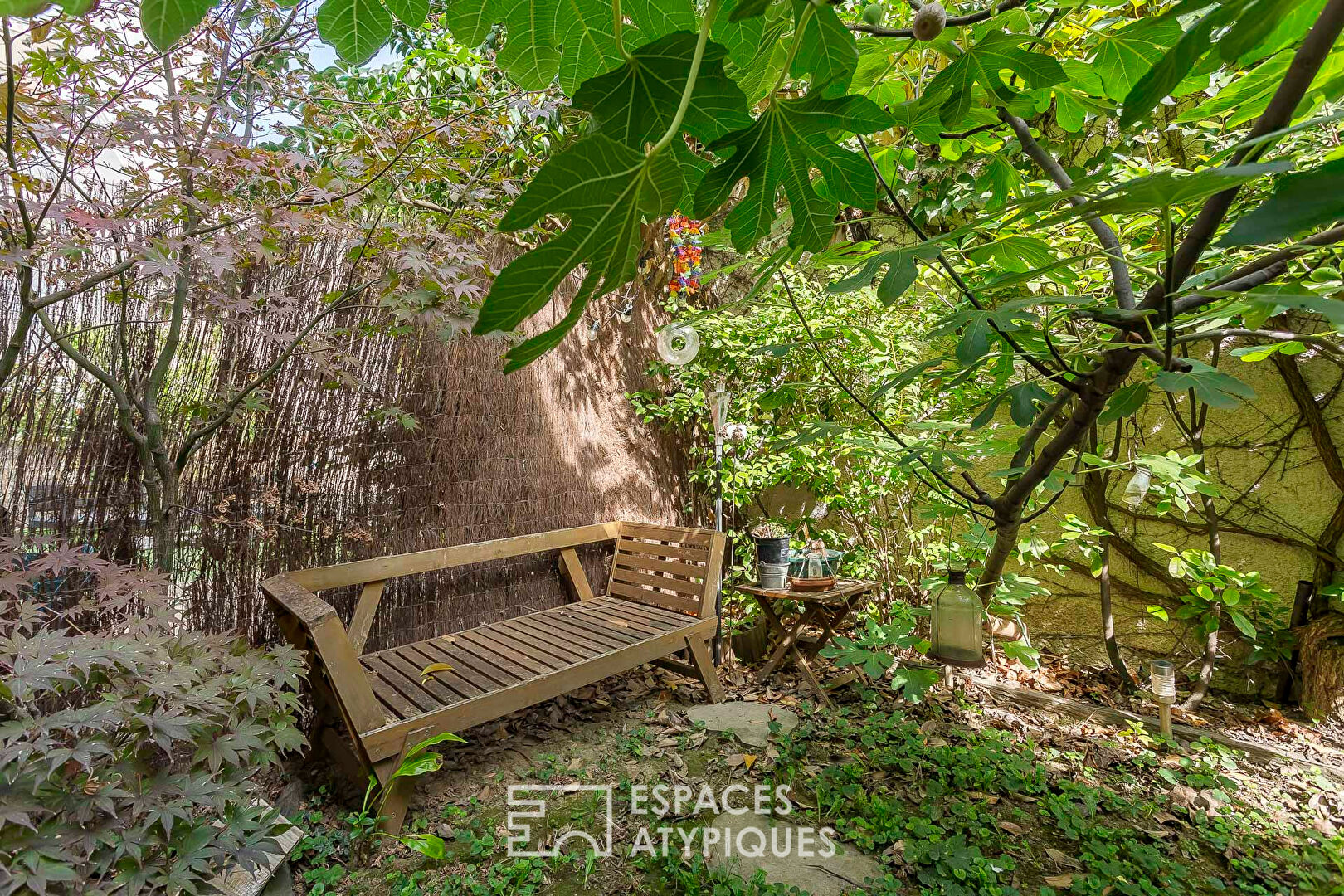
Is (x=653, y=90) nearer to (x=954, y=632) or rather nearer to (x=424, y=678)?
(x=954, y=632)

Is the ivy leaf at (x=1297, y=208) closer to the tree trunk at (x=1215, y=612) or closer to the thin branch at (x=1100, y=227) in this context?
the thin branch at (x=1100, y=227)

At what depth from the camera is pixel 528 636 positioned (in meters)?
2.96

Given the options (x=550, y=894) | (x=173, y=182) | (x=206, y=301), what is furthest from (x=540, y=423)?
(x=550, y=894)

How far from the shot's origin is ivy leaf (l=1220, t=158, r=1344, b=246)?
0.79 ft

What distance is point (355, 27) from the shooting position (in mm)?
375

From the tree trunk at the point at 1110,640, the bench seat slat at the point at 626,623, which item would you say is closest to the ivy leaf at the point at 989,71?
the bench seat slat at the point at 626,623

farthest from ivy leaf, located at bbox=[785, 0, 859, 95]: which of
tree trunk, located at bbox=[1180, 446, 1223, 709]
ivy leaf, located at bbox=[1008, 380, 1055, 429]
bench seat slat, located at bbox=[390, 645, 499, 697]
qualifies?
tree trunk, located at bbox=[1180, 446, 1223, 709]

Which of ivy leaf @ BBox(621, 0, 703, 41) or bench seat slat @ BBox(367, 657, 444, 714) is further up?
ivy leaf @ BBox(621, 0, 703, 41)

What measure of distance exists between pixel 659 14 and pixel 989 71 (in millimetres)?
314

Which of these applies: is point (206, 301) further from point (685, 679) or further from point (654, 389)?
→ point (685, 679)

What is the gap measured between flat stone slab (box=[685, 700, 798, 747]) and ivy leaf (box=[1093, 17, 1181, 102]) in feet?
9.03

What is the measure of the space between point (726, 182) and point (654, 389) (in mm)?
3772

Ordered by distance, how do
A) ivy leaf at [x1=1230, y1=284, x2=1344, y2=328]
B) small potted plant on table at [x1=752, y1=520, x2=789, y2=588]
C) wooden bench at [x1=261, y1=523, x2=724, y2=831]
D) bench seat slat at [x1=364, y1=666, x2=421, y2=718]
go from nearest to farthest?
ivy leaf at [x1=1230, y1=284, x2=1344, y2=328]
wooden bench at [x1=261, y1=523, x2=724, y2=831]
bench seat slat at [x1=364, y1=666, x2=421, y2=718]
small potted plant on table at [x1=752, y1=520, x2=789, y2=588]

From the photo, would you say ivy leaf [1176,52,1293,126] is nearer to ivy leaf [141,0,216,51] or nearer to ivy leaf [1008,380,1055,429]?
ivy leaf [1008,380,1055,429]
